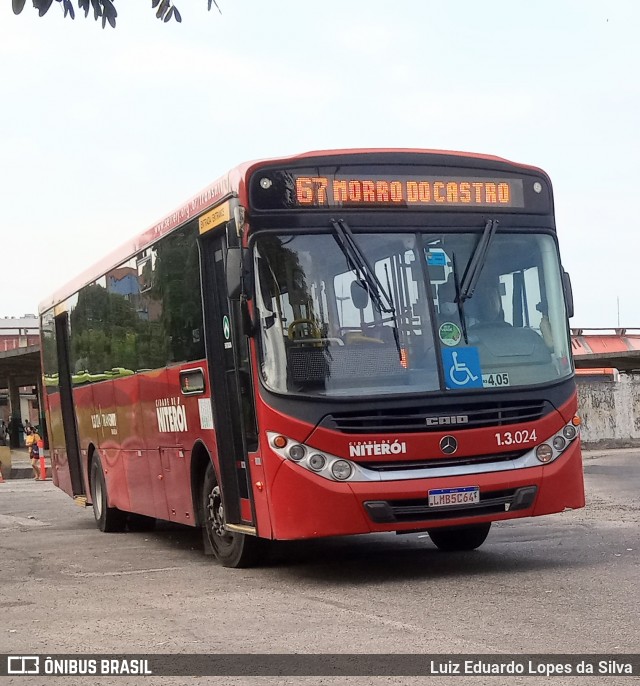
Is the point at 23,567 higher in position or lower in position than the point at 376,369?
lower

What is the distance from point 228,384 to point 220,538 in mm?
1491

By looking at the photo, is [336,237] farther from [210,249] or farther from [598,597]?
[598,597]

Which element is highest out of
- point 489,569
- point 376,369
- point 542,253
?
point 542,253

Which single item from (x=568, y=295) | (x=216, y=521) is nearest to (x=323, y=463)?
(x=216, y=521)

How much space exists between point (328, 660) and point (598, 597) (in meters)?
2.44

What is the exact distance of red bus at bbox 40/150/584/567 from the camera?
930 centimetres

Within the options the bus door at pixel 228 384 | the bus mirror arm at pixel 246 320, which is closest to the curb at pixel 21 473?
the bus door at pixel 228 384

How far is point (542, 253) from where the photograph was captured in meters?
10.3

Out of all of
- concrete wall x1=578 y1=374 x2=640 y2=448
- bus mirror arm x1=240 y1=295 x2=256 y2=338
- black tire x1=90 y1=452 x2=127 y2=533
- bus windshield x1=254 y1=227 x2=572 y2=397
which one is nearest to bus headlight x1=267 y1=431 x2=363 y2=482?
bus windshield x1=254 y1=227 x2=572 y2=397

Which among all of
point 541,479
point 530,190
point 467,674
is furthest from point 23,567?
point 467,674

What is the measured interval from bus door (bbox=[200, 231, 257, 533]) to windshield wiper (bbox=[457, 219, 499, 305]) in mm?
1713

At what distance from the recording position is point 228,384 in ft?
34.0

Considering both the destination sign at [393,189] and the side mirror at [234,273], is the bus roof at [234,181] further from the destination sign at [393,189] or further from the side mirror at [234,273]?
the side mirror at [234,273]

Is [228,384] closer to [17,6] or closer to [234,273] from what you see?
[234,273]
